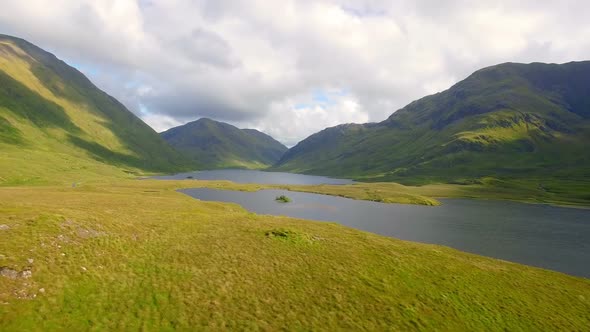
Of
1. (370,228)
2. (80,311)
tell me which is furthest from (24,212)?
(370,228)

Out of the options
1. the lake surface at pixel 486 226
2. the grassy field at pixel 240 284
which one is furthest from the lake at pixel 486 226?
the grassy field at pixel 240 284

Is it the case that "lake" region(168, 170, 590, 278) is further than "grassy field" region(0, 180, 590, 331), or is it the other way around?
"lake" region(168, 170, 590, 278)

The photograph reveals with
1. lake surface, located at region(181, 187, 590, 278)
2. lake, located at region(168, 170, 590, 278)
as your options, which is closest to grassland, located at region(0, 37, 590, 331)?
lake, located at region(168, 170, 590, 278)

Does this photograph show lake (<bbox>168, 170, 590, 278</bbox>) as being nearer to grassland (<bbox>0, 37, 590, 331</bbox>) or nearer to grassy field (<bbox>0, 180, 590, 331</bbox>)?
grassland (<bbox>0, 37, 590, 331</bbox>)

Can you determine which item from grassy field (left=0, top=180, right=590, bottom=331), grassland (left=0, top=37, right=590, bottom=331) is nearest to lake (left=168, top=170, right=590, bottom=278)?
grassland (left=0, top=37, right=590, bottom=331)

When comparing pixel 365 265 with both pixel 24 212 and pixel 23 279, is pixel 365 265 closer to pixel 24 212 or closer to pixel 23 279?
pixel 23 279

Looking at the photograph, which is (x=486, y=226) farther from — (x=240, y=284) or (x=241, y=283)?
(x=240, y=284)
